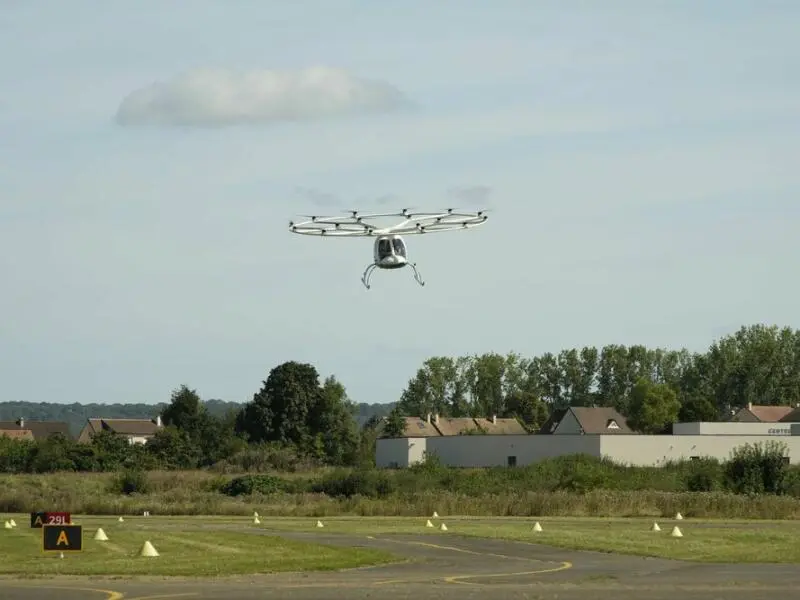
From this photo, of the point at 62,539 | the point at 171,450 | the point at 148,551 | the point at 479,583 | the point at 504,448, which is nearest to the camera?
the point at 479,583

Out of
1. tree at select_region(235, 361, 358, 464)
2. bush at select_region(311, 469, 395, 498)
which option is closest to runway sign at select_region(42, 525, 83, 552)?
bush at select_region(311, 469, 395, 498)

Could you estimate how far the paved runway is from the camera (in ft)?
93.5

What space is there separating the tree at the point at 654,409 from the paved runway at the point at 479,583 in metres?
143

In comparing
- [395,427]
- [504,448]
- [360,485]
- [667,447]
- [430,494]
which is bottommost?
[430,494]

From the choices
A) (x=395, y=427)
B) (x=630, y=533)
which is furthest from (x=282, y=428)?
(x=630, y=533)

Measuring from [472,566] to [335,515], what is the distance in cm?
3217

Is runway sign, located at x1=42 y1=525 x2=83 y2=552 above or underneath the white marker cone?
above

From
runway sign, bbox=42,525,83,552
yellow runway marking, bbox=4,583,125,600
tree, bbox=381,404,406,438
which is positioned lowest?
yellow runway marking, bbox=4,583,125,600

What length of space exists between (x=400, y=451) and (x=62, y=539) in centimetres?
9279

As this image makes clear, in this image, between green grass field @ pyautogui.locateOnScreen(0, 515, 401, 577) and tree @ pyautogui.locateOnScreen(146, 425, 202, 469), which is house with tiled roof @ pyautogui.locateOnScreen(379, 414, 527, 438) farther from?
green grass field @ pyautogui.locateOnScreen(0, 515, 401, 577)

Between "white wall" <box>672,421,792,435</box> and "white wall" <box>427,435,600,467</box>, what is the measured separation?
21.4 meters

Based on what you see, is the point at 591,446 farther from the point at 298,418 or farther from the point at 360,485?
the point at 298,418

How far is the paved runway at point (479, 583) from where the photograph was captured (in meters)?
28.5

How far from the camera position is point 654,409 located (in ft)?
602
